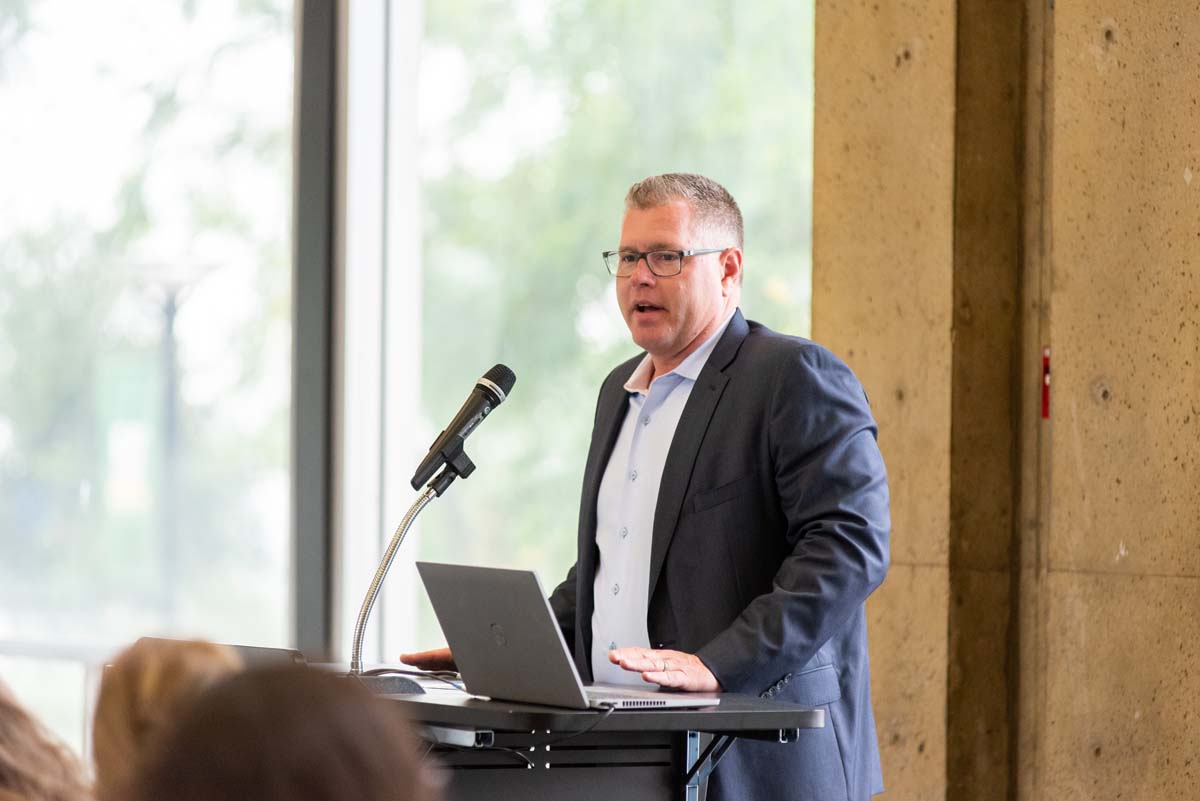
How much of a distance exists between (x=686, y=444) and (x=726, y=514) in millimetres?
165

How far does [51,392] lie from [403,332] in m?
1.43

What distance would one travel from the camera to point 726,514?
2662 millimetres

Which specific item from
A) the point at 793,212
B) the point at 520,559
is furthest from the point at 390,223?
the point at 793,212

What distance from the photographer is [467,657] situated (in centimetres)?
216

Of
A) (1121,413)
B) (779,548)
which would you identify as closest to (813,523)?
(779,548)

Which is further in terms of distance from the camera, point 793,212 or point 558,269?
point 558,269

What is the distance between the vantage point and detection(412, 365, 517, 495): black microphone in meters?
2.45

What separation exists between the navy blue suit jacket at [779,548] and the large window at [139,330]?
2840 millimetres

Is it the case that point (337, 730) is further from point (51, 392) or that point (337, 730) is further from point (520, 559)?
point (51, 392)

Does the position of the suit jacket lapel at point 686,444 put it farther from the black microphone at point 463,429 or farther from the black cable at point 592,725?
the black cable at point 592,725

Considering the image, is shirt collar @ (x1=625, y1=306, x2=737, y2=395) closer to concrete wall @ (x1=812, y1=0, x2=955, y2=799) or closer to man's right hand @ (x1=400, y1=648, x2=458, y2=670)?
concrete wall @ (x1=812, y1=0, x2=955, y2=799)

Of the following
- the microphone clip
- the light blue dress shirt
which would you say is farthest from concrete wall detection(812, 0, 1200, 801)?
the microphone clip

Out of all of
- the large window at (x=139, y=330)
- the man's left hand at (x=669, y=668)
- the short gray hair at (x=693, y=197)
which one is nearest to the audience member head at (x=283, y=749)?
the man's left hand at (x=669, y=668)

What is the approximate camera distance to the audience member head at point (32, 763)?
46.6 inches
